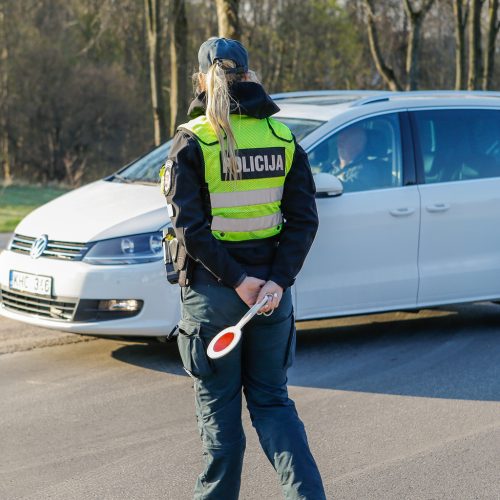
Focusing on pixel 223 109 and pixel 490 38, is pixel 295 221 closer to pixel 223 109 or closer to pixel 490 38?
pixel 223 109

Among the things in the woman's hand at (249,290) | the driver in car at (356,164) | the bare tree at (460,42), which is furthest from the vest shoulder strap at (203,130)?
the bare tree at (460,42)

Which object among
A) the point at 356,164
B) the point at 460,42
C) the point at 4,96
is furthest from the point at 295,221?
the point at 4,96

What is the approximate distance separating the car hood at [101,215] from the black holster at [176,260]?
2.37 m

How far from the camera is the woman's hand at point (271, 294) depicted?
3410 mm

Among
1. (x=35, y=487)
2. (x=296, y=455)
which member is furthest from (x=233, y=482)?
(x=35, y=487)

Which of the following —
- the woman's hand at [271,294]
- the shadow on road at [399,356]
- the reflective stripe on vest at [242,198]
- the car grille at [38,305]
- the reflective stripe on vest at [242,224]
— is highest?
the reflective stripe on vest at [242,198]

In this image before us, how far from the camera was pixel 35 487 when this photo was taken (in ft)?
14.3

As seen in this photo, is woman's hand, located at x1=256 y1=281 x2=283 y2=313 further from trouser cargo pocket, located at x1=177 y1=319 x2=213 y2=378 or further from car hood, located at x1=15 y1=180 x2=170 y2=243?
car hood, located at x1=15 y1=180 x2=170 y2=243

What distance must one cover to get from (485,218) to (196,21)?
99.0 ft

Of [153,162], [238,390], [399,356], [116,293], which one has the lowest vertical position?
[399,356]

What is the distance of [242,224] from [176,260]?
0.30 m

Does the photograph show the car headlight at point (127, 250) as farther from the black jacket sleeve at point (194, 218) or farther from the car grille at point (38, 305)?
the black jacket sleeve at point (194, 218)

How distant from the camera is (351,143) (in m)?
6.84

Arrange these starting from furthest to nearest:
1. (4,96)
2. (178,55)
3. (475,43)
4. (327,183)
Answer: (4,96) < (475,43) < (178,55) < (327,183)
